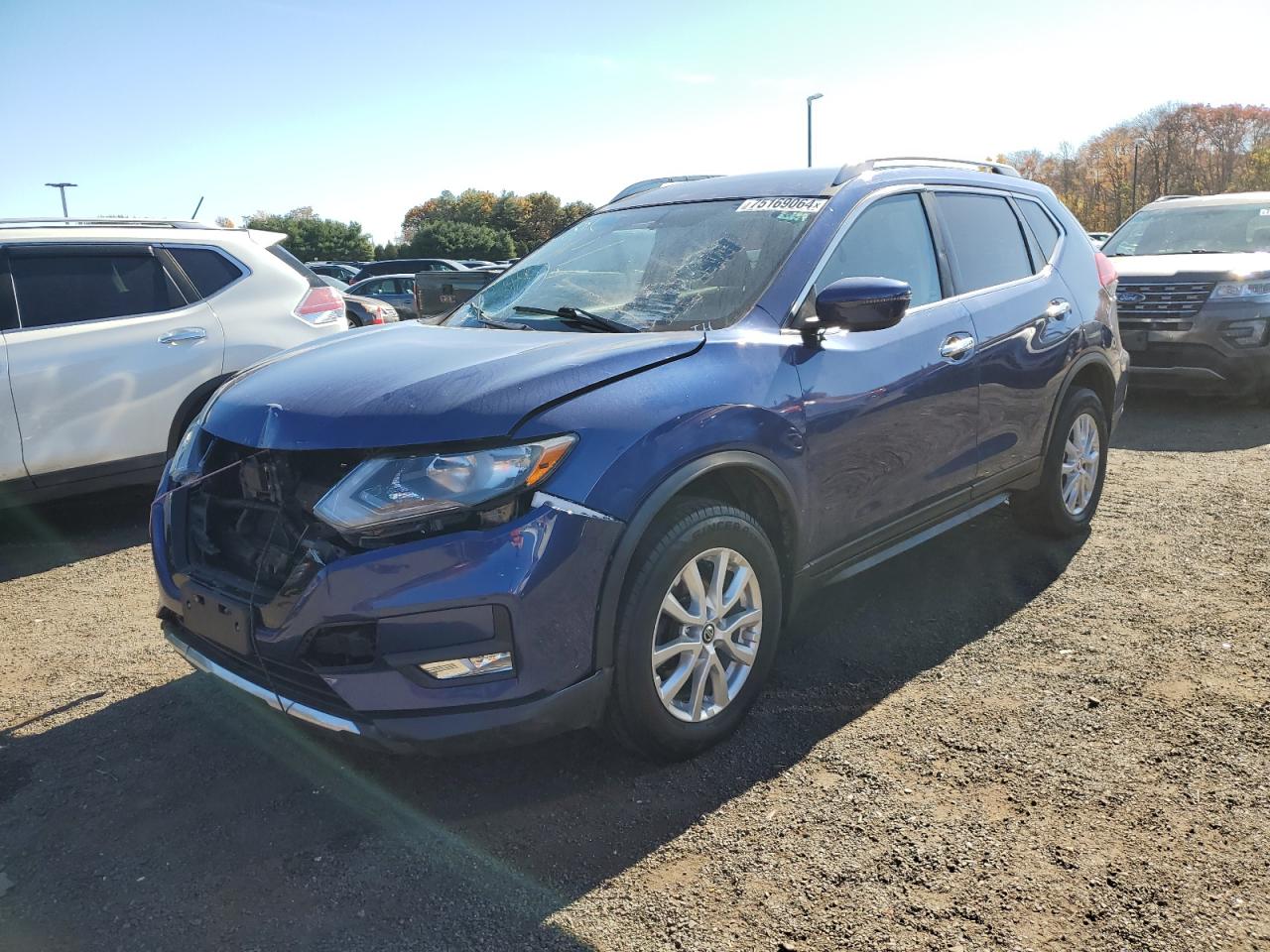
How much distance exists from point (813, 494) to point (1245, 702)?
1.65 m

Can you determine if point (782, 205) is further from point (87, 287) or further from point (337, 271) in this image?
point (337, 271)

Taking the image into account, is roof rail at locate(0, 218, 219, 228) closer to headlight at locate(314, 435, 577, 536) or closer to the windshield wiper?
the windshield wiper

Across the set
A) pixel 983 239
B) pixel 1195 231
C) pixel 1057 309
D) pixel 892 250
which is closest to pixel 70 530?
pixel 892 250

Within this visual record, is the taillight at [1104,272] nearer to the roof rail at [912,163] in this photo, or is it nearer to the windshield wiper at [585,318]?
the roof rail at [912,163]

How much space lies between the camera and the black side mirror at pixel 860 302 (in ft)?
10.1

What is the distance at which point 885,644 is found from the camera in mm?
3832

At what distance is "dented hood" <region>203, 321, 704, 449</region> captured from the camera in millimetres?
2514

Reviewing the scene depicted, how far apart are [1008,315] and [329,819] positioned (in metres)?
3.29

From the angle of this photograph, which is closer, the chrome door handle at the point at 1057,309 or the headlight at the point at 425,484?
the headlight at the point at 425,484

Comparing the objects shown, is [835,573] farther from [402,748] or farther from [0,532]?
[0,532]

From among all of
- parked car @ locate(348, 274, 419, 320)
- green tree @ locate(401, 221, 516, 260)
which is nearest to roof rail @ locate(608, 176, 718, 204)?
parked car @ locate(348, 274, 419, 320)

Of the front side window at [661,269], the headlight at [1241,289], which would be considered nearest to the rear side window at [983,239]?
the front side window at [661,269]

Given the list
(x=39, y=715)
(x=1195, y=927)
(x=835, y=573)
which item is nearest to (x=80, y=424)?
(x=39, y=715)

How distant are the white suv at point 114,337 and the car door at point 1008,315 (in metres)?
4.00
